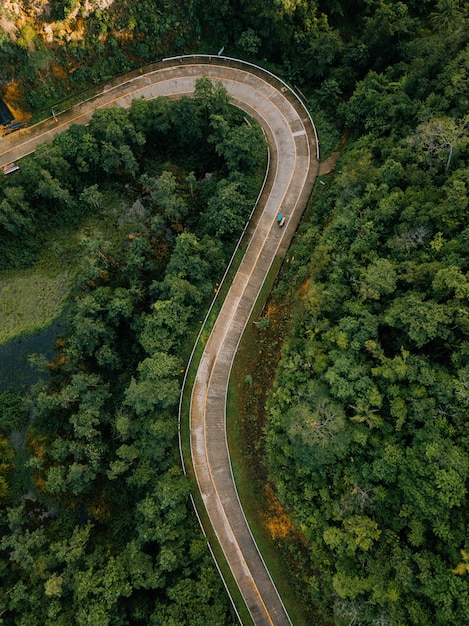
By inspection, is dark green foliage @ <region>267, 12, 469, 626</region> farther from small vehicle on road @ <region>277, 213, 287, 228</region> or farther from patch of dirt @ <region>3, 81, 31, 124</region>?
patch of dirt @ <region>3, 81, 31, 124</region>

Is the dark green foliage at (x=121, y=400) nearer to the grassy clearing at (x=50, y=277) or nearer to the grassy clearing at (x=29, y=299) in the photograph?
the grassy clearing at (x=50, y=277)

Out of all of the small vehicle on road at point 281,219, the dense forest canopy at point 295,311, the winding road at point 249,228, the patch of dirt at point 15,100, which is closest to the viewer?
the dense forest canopy at point 295,311

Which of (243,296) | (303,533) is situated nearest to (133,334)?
(243,296)

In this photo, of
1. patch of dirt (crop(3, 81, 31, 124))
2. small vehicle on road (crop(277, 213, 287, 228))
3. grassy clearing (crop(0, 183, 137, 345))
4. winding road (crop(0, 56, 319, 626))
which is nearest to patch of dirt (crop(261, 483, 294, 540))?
winding road (crop(0, 56, 319, 626))

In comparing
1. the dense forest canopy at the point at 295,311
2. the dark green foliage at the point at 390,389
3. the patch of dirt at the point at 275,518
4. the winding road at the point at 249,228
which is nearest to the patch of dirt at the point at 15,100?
the dense forest canopy at the point at 295,311

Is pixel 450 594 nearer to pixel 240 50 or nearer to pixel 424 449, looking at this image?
pixel 424 449

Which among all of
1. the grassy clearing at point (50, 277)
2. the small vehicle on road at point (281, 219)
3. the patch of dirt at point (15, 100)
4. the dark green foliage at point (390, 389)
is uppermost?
the patch of dirt at point (15, 100)

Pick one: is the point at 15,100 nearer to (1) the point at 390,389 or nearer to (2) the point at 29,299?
(2) the point at 29,299

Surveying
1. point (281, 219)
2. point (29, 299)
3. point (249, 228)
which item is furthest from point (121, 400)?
point (281, 219)

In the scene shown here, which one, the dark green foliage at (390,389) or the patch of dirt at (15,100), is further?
the patch of dirt at (15,100)
